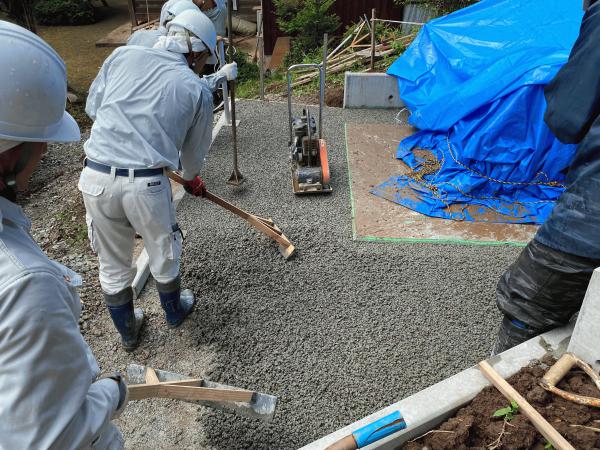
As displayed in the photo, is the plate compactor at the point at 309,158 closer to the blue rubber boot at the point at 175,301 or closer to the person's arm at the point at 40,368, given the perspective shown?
the blue rubber boot at the point at 175,301

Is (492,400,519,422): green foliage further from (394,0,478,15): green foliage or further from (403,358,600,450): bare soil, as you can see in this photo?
(394,0,478,15): green foliage

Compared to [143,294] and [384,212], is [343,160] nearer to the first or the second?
[384,212]

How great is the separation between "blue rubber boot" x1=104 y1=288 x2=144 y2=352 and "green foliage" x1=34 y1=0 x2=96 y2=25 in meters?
15.3

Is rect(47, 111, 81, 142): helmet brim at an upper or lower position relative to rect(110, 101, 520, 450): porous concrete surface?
upper

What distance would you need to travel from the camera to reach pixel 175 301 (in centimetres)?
344

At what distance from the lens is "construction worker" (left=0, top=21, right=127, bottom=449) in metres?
1.15

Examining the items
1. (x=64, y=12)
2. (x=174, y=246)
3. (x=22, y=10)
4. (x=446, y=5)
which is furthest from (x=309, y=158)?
(x=64, y=12)

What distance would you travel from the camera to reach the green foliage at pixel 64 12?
14.8 m

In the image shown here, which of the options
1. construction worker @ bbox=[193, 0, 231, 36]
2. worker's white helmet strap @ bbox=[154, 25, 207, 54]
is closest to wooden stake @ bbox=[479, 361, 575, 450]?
worker's white helmet strap @ bbox=[154, 25, 207, 54]

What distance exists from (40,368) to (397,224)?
4107mm

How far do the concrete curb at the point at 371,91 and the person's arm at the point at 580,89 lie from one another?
5.15 meters

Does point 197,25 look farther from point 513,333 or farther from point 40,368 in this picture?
point 513,333

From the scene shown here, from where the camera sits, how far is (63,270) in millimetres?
1459

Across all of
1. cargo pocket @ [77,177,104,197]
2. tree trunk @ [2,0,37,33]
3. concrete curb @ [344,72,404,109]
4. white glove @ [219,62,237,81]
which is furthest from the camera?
tree trunk @ [2,0,37,33]
